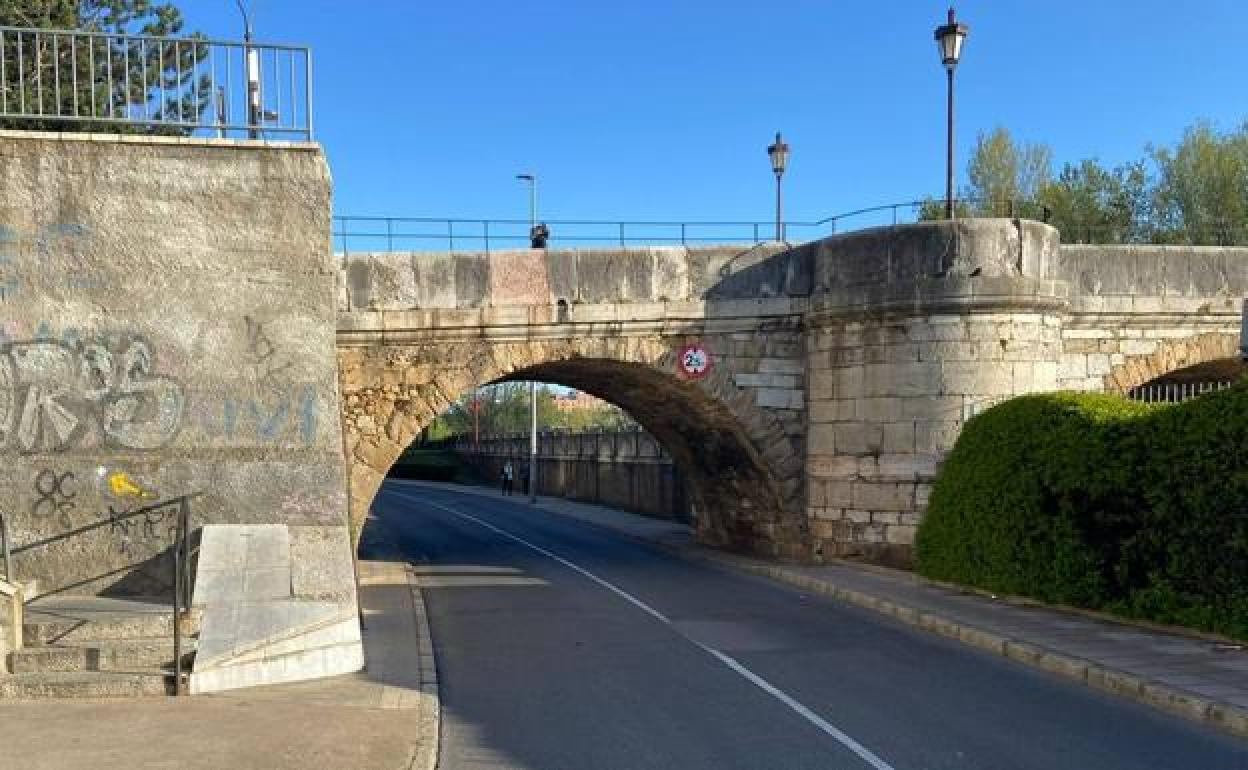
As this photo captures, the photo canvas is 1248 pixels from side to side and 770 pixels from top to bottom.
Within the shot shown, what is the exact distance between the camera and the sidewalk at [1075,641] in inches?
319

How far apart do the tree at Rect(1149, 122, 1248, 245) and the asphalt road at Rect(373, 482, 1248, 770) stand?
77.3 feet

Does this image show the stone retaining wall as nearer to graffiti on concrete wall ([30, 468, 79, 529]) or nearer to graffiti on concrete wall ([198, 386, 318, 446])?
graffiti on concrete wall ([198, 386, 318, 446])

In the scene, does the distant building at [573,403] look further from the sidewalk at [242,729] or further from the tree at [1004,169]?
the sidewalk at [242,729]

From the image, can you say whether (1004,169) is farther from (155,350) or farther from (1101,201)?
(155,350)

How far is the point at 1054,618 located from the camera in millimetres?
11734

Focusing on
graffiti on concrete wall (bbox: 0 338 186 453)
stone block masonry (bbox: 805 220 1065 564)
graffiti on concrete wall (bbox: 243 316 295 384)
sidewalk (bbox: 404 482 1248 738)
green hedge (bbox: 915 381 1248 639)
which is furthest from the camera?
stone block masonry (bbox: 805 220 1065 564)

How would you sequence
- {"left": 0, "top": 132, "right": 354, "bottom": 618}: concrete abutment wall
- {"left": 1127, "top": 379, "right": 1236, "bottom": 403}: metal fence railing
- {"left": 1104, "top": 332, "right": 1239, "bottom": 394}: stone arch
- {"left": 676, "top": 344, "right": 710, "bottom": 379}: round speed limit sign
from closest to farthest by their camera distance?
{"left": 0, "top": 132, "right": 354, "bottom": 618}: concrete abutment wall → {"left": 676, "top": 344, "right": 710, "bottom": 379}: round speed limit sign → {"left": 1104, "top": 332, "right": 1239, "bottom": 394}: stone arch → {"left": 1127, "top": 379, "right": 1236, "bottom": 403}: metal fence railing

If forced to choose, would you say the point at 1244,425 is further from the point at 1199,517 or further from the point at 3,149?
the point at 3,149

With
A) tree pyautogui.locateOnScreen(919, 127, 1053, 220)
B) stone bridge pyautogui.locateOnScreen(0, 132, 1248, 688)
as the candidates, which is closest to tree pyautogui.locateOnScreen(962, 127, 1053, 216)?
tree pyautogui.locateOnScreen(919, 127, 1053, 220)

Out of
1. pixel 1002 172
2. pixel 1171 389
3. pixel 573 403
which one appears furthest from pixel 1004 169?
pixel 573 403

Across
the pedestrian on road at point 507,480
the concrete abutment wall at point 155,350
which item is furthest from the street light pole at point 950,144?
the pedestrian on road at point 507,480

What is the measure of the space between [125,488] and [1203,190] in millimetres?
32377

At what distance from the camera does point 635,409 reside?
21.2 meters

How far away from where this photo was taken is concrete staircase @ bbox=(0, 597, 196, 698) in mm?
7547
